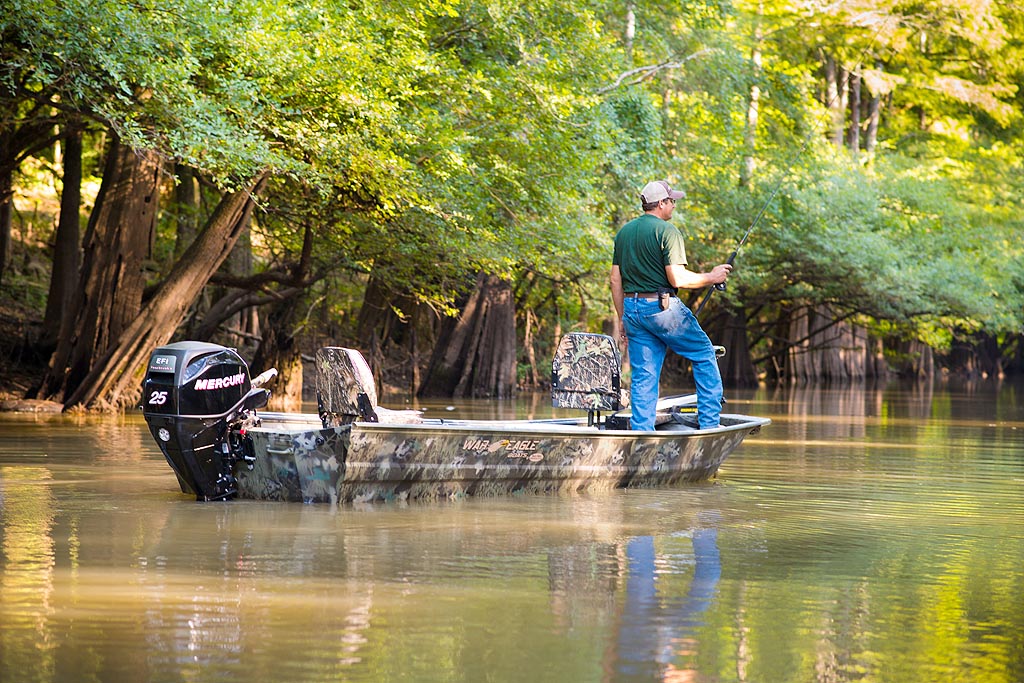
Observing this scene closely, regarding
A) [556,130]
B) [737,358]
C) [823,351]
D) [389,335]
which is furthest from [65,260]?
[823,351]

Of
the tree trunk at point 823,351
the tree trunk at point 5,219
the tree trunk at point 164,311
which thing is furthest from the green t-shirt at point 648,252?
the tree trunk at point 823,351

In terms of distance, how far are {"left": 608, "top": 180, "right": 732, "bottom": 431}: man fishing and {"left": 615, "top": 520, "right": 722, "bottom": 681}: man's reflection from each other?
304 cm

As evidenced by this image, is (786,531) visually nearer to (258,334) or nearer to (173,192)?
(258,334)

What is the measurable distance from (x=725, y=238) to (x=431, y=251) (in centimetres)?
1447

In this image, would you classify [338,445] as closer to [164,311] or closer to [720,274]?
[720,274]

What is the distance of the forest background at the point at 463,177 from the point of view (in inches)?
547

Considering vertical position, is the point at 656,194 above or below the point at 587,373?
above

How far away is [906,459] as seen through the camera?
12.9 meters

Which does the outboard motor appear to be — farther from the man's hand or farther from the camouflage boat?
the man's hand

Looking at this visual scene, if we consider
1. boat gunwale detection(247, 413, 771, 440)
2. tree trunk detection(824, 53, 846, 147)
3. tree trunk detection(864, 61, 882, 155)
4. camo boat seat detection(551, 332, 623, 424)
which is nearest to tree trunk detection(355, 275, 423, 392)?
camo boat seat detection(551, 332, 623, 424)

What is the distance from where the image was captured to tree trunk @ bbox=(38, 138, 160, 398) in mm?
18078

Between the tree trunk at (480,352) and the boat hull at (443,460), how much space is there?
53.7 feet

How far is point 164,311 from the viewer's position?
17.7 m

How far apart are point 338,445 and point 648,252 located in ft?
9.12
